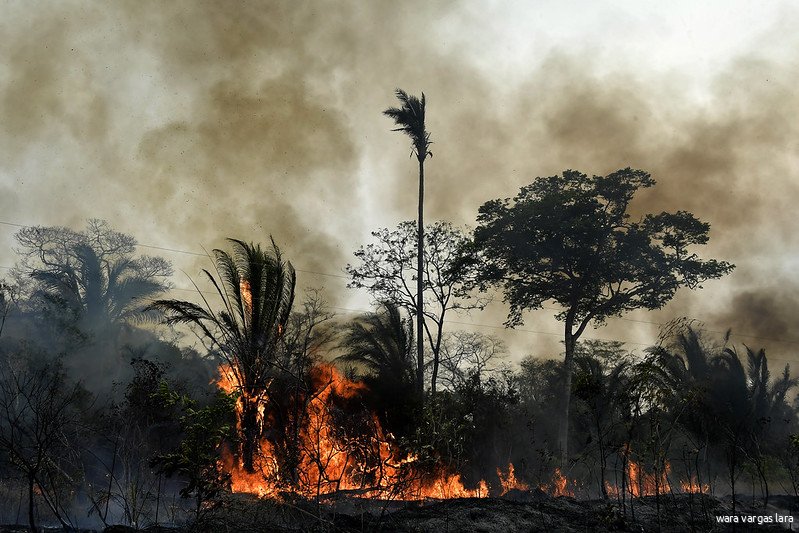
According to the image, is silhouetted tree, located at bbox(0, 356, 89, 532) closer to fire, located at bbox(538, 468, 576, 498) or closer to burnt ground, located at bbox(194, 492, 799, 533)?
burnt ground, located at bbox(194, 492, 799, 533)

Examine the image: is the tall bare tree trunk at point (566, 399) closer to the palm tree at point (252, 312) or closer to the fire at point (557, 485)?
the fire at point (557, 485)

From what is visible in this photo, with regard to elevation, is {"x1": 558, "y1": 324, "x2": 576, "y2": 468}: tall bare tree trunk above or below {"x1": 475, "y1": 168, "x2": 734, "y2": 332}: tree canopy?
below

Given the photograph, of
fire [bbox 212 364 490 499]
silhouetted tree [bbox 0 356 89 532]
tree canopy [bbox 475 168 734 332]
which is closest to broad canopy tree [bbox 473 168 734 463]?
tree canopy [bbox 475 168 734 332]

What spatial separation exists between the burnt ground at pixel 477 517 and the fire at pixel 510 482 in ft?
31.7

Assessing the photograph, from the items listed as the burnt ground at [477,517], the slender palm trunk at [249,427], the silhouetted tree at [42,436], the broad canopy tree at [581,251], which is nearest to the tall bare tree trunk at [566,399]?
the broad canopy tree at [581,251]

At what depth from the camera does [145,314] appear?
34.9m

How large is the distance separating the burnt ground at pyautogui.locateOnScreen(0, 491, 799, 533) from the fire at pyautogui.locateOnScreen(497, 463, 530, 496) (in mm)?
9658

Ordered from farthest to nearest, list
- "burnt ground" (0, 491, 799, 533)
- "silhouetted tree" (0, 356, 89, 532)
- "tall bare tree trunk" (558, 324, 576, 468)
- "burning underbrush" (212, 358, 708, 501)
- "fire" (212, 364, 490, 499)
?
"tall bare tree trunk" (558, 324, 576, 468), "fire" (212, 364, 490, 499), "burning underbrush" (212, 358, 708, 501), "burnt ground" (0, 491, 799, 533), "silhouetted tree" (0, 356, 89, 532)

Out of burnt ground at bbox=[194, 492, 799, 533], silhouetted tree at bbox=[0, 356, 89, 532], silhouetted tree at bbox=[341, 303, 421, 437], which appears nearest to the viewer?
silhouetted tree at bbox=[0, 356, 89, 532]

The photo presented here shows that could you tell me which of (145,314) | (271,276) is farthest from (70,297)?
(271,276)

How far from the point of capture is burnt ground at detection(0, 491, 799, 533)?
1191cm

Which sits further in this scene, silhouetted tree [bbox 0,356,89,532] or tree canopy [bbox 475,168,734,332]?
tree canopy [bbox 475,168,734,332]

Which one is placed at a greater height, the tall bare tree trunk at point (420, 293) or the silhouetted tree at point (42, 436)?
the tall bare tree trunk at point (420, 293)

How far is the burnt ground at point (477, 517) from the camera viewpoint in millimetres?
11912
